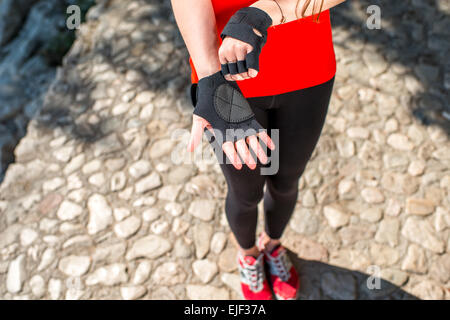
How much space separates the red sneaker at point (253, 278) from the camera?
6.89 ft

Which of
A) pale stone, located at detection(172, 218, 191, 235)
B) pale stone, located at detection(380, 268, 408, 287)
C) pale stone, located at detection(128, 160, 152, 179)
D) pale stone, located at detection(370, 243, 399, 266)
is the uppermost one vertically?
pale stone, located at detection(128, 160, 152, 179)

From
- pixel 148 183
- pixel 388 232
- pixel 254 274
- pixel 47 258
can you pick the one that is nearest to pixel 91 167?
pixel 148 183

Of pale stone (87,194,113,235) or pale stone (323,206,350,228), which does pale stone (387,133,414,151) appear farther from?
pale stone (87,194,113,235)

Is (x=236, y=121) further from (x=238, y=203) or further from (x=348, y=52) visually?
(x=348, y=52)

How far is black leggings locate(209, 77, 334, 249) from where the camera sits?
4.48ft

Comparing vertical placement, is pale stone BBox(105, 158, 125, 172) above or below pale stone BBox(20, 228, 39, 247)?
above

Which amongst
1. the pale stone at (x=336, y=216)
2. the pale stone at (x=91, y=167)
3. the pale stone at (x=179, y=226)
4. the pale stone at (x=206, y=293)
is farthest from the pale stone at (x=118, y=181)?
the pale stone at (x=336, y=216)

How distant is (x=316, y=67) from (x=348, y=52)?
7.46 feet

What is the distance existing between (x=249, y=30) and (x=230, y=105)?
24 centimetres

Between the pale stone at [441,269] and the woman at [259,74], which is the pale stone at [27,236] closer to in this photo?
the woman at [259,74]

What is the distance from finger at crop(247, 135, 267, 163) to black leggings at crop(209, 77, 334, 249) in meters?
0.16

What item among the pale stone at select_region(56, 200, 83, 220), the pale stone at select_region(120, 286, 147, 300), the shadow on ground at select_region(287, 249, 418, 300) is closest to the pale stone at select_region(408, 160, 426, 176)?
the shadow on ground at select_region(287, 249, 418, 300)

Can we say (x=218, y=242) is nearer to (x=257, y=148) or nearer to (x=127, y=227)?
(x=127, y=227)
